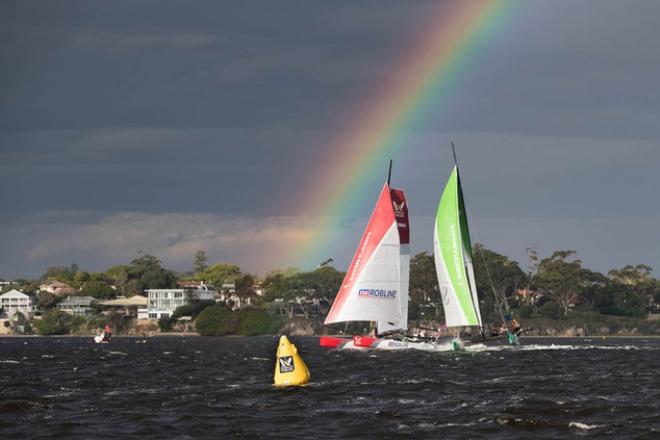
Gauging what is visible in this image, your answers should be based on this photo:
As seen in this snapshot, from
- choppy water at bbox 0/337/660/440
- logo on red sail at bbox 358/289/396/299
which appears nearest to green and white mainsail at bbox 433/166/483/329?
logo on red sail at bbox 358/289/396/299

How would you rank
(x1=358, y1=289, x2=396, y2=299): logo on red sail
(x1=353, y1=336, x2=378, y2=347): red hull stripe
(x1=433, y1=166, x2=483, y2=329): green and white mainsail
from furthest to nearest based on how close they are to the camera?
1. (x1=433, y1=166, x2=483, y2=329): green and white mainsail
2. (x1=358, y1=289, x2=396, y2=299): logo on red sail
3. (x1=353, y1=336, x2=378, y2=347): red hull stripe

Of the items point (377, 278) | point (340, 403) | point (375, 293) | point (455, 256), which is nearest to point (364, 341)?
point (375, 293)

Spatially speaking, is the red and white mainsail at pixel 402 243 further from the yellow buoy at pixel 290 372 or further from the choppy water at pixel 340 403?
the yellow buoy at pixel 290 372

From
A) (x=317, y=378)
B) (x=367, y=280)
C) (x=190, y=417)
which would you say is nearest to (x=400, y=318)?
(x=367, y=280)

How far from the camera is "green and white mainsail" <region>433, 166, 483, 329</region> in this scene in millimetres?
111062

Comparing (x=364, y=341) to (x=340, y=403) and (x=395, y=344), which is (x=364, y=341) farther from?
(x=340, y=403)

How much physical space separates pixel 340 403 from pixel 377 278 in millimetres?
55143

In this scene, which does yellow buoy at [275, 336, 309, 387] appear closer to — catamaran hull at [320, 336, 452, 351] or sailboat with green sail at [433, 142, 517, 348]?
catamaran hull at [320, 336, 452, 351]

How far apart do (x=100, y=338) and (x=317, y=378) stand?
11897 centimetres

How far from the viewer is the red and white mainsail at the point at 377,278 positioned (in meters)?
106

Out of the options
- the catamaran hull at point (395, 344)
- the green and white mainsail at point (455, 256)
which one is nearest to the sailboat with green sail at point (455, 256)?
the green and white mainsail at point (455, 256)

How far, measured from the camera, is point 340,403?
50500mm

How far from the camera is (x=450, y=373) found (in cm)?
7344

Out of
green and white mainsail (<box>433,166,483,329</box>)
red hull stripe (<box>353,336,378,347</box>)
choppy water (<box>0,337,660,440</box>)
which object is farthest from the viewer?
green and white mainsail (<box>433,166,483,329</box>)
